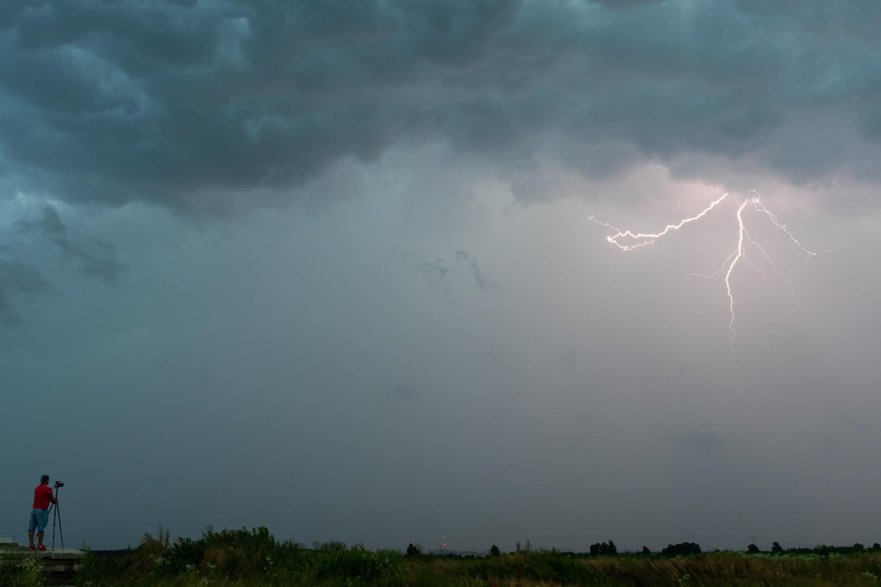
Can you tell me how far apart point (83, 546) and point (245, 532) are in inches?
310

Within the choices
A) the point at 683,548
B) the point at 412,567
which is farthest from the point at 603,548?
the point at 412,567

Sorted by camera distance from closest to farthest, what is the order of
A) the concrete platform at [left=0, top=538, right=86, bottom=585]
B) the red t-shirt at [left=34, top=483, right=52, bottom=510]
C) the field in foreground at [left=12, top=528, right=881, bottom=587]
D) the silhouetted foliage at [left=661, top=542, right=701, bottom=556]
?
the concrete platform at [left=0, top=538, right=86, bottom=585], the field in foreground at [left=12, top=528, right=881, bottom=587], the red t-shirt at [left=34, top=483, right=52, bottom=510], the silhouetted foliage at [left=661, top=542, right=701, bottom=556]

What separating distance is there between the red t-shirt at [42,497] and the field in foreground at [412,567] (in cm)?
266

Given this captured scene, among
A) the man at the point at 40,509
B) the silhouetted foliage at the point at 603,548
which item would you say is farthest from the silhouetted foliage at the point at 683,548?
the man at the point at 40,509

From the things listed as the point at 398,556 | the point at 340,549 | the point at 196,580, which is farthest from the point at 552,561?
the point at 196,580

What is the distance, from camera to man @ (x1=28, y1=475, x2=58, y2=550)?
83.1ft

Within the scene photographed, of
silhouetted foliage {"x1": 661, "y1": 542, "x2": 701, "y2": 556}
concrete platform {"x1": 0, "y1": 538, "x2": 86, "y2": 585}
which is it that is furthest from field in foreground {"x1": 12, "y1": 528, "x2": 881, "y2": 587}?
silhouetted foliage {"x1": 661, "y1": 542, "x2": 701, "y2": 556}

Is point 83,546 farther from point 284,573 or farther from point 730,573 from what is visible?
point 730,573

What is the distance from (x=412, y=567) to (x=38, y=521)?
39.6 ft

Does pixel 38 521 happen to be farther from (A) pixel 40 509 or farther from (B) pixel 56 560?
(B) pixel 56 560

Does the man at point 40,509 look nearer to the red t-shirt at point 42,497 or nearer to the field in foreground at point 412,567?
the red t-shirt at point 42,497

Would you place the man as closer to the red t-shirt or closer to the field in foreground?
the red t-shirt

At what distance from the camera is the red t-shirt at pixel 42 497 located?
83.5 feet

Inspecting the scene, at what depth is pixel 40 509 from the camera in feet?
83.4
